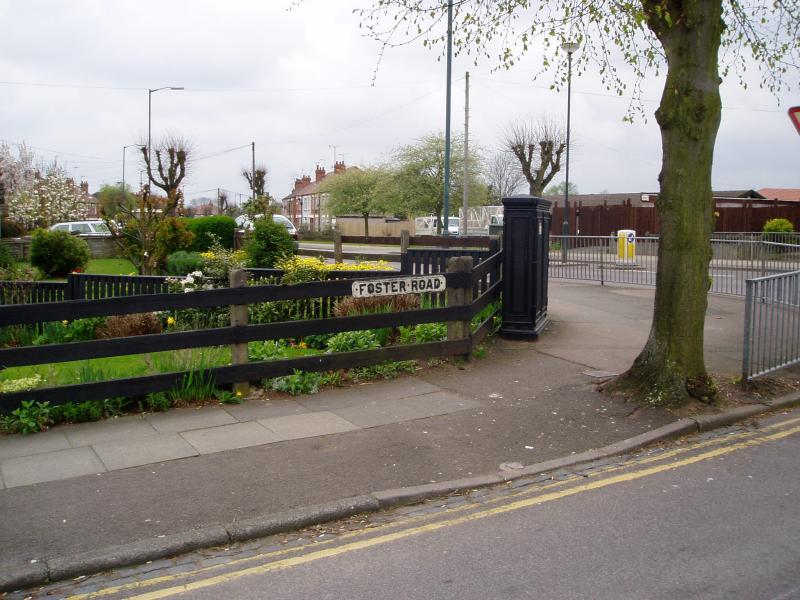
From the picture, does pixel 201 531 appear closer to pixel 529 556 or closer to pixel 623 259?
pixel 529 556

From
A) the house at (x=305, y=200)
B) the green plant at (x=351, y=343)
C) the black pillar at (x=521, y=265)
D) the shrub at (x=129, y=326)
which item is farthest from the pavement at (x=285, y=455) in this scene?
the house at (x=305, y=200)

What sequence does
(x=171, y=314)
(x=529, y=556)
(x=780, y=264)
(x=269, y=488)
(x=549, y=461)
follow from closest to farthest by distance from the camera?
(x=529, y=556)
(x=269, y=488)
(x=549, y=461)
(x=171, y=314)
(x=780, y=264)

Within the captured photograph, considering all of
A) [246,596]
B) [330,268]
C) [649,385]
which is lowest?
[246,596]

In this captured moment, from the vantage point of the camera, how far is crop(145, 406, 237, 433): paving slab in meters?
7.28

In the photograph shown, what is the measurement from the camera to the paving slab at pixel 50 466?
19.5 feet

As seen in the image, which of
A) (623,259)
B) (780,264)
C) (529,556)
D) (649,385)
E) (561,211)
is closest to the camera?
(529,556)

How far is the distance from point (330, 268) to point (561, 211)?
33.4 meters

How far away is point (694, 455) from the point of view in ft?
22.5

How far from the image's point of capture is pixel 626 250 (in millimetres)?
21859

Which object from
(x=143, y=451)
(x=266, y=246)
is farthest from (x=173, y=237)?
(x=143, y=451)

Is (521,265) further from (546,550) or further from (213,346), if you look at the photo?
(546,550)

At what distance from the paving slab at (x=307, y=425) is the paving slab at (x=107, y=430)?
1.12 m

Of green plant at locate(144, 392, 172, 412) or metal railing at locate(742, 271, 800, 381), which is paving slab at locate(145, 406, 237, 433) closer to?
green plant at locate(144, 392, 172, 412)

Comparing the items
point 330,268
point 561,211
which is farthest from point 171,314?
point 561,211
